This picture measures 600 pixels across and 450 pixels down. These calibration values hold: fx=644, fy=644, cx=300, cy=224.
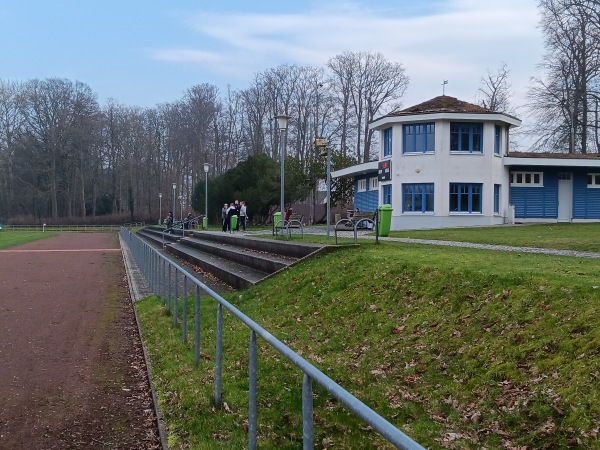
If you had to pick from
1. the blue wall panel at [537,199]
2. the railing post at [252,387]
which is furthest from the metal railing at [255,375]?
the blue wall panel at [537,199]

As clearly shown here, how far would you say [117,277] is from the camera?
1941cm

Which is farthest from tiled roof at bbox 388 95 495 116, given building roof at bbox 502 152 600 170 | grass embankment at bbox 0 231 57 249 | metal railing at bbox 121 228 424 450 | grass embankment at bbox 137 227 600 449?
grass embankment at bbox 0 231 57 249

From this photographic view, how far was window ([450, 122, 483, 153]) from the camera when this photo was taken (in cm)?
3116

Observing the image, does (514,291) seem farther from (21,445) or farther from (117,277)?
(117,277)

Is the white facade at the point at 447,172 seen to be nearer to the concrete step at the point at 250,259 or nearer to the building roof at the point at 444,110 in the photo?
the building roof at the point at 444,110

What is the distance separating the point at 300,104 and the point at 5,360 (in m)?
62.1

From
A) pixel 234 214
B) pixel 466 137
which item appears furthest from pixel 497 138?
pixel 234 214

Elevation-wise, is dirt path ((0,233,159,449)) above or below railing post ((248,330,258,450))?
below

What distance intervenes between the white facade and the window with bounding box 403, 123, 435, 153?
0.09 meters

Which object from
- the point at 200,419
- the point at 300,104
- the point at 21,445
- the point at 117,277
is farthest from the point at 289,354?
the point at 300,104

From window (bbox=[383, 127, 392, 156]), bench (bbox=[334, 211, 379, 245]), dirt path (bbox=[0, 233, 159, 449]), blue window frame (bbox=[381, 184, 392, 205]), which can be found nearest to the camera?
dirt path (bbox=[0, 233, 159, 449])

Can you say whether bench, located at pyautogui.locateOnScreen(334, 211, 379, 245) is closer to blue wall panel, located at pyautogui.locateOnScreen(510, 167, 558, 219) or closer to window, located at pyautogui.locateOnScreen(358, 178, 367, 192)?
blue wall panel, located at pyautogui.locateOnScreen(510, 167, 558, 219)

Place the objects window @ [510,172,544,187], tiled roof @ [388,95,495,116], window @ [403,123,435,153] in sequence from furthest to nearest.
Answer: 1. window @ [510,172,544,187]
2. window @ [403,123,435,153]
3. tiled roof @ [388,95,495,116]

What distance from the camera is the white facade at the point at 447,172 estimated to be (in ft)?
101
